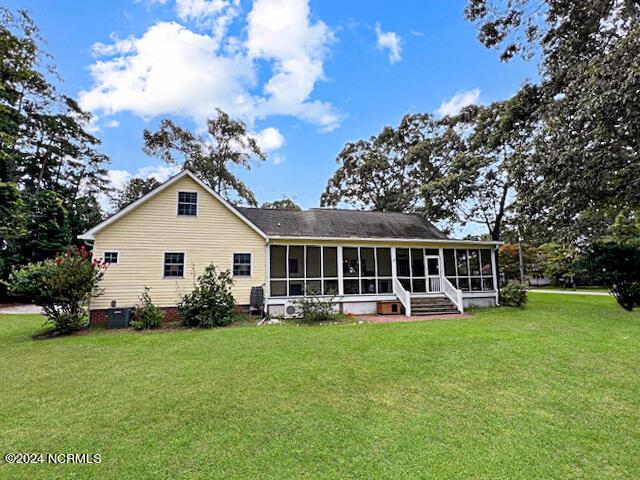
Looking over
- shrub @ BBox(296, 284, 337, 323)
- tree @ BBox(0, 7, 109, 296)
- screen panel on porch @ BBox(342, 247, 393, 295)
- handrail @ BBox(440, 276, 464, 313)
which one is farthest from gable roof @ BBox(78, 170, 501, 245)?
tree @ BBox(0, 7, 109, 296)

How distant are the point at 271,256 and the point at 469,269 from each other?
1035 centimetres

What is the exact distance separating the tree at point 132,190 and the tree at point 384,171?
1756 cm

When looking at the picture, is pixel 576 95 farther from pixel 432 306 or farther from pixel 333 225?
pixel 333 225

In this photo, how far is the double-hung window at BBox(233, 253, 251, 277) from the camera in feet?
43.1

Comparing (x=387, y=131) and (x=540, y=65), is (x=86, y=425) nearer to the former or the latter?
(x=540, y=65)

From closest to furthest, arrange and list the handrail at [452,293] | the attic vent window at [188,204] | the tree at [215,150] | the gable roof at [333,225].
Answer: the attic vent window at [188,204]
the handrail at [452,293]
the gable roof at [333,225]
the tree at [215,150]

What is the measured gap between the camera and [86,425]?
12.9ft

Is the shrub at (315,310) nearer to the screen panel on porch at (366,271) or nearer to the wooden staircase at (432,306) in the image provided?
the screen panel on porch at (366,271)

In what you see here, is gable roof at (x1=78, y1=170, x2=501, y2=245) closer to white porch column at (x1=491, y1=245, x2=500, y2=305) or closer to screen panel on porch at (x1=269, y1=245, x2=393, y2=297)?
white porch column at (x1=491, y1=245, x2=500, y2=305)

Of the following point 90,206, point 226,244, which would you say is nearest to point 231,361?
point 226,244

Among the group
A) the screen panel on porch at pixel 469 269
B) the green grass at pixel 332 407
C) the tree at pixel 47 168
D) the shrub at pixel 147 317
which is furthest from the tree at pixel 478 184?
the tree at pixel 47 168

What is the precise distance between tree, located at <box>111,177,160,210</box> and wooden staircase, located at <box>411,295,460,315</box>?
27086 mm

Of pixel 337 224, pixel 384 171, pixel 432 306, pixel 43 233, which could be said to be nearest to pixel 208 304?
pixel 337 224

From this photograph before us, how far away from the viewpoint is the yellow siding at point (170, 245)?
11812mm
